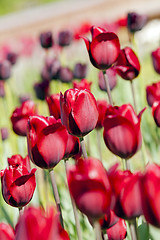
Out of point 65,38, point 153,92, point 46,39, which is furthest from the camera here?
point 65,38

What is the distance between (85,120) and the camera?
841 mm

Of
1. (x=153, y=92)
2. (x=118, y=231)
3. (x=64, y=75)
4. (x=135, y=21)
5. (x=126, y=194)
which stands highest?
(x=135, y=21)

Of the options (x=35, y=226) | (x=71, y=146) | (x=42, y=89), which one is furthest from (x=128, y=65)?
(x=42, y=89)

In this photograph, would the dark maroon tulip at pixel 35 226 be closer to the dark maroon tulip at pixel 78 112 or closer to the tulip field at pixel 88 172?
the tulip field at pixel 88 172

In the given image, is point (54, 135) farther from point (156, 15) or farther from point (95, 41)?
point (156, 15)

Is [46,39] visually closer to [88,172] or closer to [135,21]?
[135,21]

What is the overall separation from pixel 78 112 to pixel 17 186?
18 cm

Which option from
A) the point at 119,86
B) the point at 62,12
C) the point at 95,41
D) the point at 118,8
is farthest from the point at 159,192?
the point at 62,12

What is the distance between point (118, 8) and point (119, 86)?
→ 700 centimetres

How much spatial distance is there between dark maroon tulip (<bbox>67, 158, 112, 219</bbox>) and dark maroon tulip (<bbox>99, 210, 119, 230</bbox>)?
142 mm

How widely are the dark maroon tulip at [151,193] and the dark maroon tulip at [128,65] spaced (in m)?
0.68

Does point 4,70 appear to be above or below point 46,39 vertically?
below

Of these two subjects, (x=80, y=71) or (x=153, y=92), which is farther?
(x=80, y=71)

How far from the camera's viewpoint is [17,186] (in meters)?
0.82
